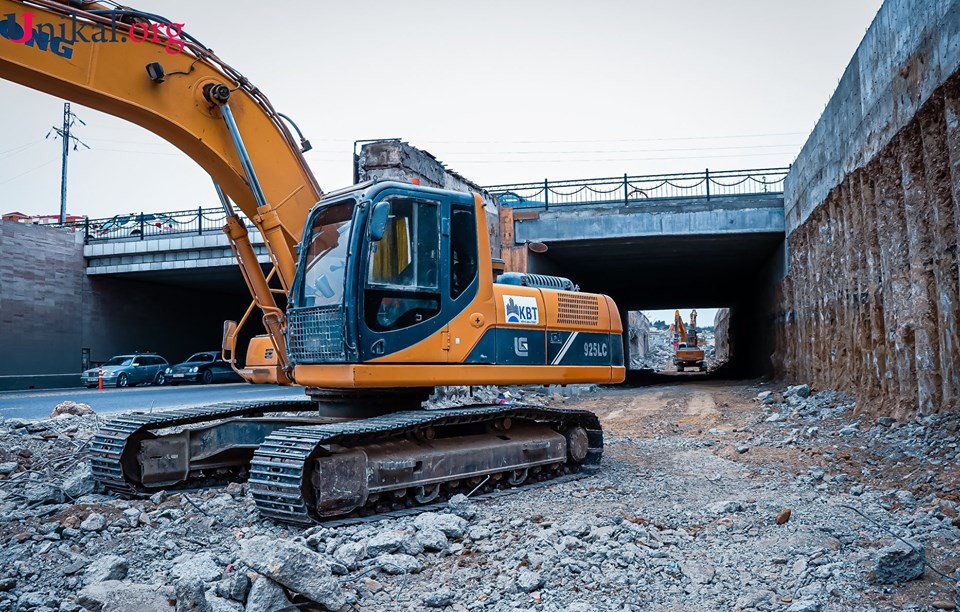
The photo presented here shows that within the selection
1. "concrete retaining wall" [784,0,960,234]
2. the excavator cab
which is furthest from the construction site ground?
"concrete retaining wall" [784,0,960,234]

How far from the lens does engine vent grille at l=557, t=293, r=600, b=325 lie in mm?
8961

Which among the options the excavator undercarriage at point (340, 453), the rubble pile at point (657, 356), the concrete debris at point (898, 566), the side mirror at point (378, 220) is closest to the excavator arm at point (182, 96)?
the excavator undercarriage at point (340, 453)

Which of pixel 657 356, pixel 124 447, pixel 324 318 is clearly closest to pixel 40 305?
pixel 124 447

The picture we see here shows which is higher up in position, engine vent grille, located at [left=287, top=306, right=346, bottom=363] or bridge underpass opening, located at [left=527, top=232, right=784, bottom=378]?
bridge underpass opening, located at [left=527, top=232, right=784, bottom=378]

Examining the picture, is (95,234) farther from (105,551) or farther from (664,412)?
(105,551)

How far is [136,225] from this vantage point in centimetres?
2973

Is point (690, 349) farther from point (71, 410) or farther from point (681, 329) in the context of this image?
point (71, 410)

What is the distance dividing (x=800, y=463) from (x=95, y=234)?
28162 millimetres

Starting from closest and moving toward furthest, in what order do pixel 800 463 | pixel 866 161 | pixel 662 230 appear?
pixel 800 463 → pixel 866 161 → pixel 662 230

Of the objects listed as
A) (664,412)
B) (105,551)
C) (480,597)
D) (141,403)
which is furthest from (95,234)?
(480,597)

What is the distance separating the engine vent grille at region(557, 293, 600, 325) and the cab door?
5.40 ft

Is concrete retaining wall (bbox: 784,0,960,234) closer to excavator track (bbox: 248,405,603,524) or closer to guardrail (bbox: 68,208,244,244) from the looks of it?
excavator track (bbox: 248,405,603,524)

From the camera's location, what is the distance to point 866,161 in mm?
12336

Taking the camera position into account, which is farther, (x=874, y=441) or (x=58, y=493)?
(x=874, y=441)
